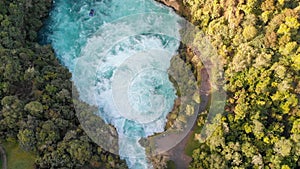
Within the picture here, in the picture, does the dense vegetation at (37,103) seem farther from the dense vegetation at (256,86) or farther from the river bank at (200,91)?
the dense vegetation at (256,86)

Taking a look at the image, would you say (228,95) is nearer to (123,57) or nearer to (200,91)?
(200,91)

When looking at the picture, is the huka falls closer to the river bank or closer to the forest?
the river bank


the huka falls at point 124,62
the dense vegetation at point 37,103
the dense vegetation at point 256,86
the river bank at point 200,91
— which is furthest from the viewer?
the huka falls at point 124,62

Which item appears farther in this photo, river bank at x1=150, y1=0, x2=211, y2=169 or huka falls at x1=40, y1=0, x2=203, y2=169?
huka falls at x1=40, y1=0, x2=203, y2=169

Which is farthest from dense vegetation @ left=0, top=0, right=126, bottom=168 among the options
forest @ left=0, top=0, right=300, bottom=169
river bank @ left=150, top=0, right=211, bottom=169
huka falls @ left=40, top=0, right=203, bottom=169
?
river bank @ left=150, top=0, right=211, bottom=169

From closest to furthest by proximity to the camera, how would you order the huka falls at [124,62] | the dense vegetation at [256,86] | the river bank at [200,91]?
the dense vegetation at [256,86] < the river bank at [200,91] < the huka falls at [124,62]

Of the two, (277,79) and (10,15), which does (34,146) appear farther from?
(277,79)

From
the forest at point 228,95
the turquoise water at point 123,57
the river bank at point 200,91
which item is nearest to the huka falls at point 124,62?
the turquoise water at point 123,57
